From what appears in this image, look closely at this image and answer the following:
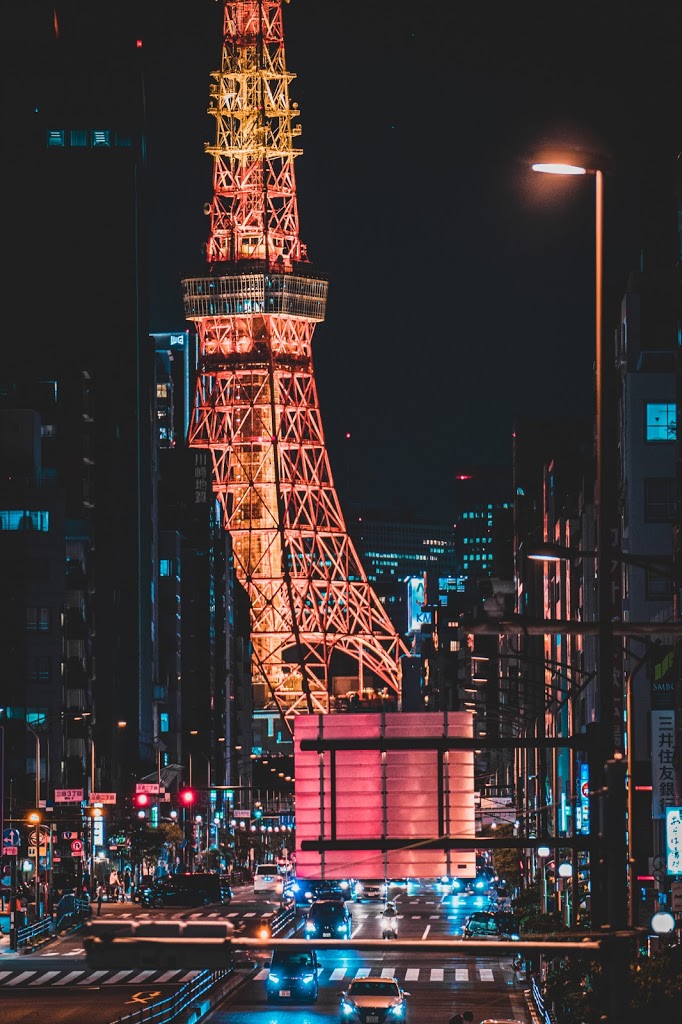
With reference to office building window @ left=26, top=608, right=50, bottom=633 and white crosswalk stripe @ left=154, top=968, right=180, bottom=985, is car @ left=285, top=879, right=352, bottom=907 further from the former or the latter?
office building window @ left=26, top=608, right=50, bottom=633

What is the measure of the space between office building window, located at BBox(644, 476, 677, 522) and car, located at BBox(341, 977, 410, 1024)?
34572mm

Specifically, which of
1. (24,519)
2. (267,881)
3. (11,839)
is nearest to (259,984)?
(11,839)

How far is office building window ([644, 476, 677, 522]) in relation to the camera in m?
76.8

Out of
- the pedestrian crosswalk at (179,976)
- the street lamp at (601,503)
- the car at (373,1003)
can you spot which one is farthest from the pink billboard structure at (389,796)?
the pedestrian crosswalk at (179,976)

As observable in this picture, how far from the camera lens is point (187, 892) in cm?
9175

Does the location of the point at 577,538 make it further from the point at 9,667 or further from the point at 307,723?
the point at 307,723

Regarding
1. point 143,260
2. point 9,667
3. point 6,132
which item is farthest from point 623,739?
point 6,132

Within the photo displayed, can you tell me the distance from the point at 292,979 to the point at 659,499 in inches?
1215

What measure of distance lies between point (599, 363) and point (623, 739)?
62.8m

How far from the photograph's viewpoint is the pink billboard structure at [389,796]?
94.4ft

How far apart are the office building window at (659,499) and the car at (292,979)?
94.8ft

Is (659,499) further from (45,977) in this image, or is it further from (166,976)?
(45,977)

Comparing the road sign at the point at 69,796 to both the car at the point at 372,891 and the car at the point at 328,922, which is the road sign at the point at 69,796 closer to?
the car at the point at 328,922

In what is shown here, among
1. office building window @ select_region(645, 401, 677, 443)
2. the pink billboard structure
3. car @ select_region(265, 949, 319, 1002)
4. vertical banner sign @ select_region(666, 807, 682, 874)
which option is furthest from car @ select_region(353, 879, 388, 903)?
the pink billboard structure
